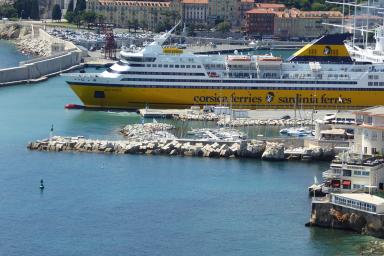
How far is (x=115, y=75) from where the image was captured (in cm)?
4175

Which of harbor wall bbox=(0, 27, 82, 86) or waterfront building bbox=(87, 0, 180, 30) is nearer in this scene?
harbor wall bbox=(0, 27, 82, 86)

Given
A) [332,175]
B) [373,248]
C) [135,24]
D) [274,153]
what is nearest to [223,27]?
[135,24]

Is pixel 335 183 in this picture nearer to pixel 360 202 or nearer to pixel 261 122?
pixel 360 202

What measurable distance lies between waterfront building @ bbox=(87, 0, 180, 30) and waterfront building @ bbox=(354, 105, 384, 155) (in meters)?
58.3

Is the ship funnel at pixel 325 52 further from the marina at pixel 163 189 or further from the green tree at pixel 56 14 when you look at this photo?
the green tree at pixel 56 14

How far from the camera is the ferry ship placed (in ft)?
136

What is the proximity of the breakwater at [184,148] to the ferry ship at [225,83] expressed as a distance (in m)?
8.12

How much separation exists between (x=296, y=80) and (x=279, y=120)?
14.4ft

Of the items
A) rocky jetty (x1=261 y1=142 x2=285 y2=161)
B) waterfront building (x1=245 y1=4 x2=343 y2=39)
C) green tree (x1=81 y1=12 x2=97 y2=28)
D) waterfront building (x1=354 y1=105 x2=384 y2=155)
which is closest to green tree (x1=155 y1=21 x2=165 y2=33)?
green tree (x1=81 y1=12 x2=97 y2=28)

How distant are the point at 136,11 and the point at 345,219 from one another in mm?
63555

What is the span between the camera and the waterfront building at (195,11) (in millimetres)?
87375

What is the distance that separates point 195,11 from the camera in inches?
3457

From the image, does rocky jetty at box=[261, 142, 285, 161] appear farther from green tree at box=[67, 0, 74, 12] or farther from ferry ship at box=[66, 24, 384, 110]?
green tree at box=[67, 0, 74, 12]

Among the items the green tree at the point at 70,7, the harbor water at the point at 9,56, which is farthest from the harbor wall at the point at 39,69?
the green tree at the point at 70,7
